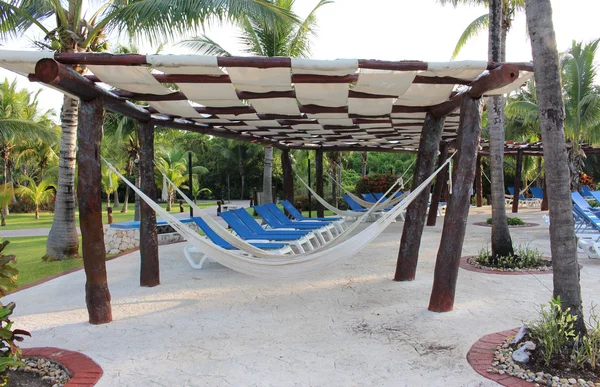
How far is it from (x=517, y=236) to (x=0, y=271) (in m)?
8.70

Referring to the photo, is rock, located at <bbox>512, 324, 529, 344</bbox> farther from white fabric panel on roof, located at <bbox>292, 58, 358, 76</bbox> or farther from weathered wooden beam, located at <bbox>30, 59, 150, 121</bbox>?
weathered wooden beam, located at <bbox>30, 59, 150, 121</bbox>

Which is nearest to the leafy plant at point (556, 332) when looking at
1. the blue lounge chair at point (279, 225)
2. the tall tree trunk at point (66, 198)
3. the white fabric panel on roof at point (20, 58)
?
the white fabric panel on roof at point (20, 58)

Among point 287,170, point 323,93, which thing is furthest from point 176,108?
point 287,170

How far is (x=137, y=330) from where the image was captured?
151 inches

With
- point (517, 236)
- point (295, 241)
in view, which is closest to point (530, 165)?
point (517, 236)

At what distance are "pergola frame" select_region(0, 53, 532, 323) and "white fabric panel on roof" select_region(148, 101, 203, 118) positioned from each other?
0.17m

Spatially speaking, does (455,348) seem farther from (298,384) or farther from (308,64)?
(308,64)

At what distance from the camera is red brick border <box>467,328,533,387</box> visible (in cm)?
265

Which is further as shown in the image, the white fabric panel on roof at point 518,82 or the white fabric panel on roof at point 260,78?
the white fabric panel on roof at point 518,82

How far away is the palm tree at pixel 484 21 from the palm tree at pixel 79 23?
155 inches

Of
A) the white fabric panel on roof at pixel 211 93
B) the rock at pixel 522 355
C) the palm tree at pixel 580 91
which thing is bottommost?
the rock at pixel 522 355

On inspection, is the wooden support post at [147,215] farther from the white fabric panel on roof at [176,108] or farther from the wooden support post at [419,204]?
the wooden support post at [419,204]

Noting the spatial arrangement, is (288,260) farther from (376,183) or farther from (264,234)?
(376,183)

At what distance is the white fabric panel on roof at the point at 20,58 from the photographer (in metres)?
3.12
